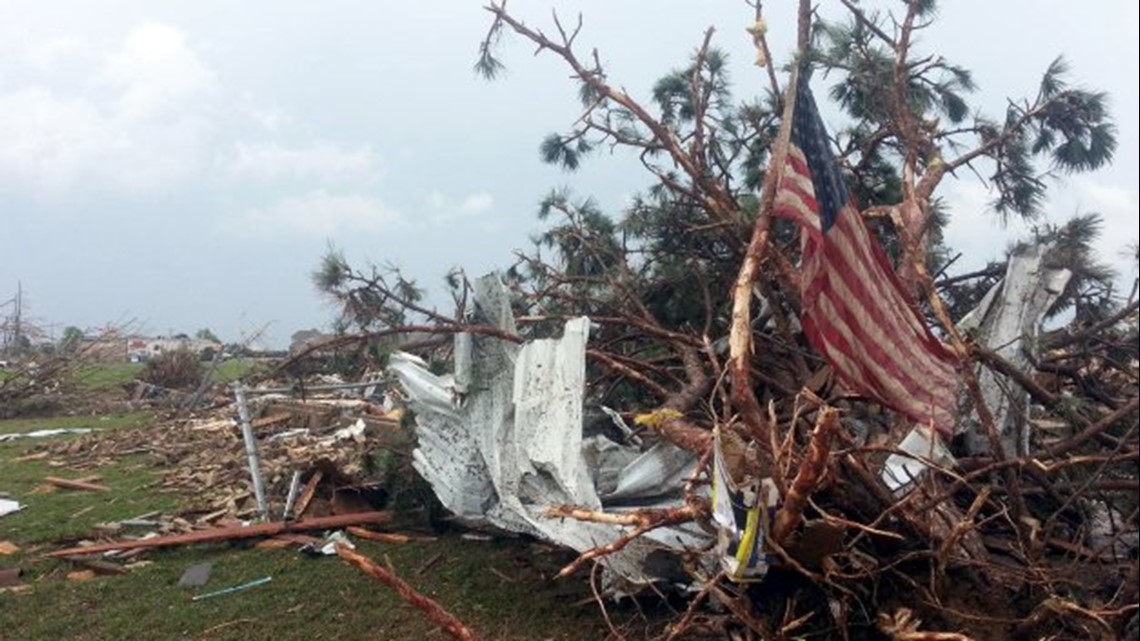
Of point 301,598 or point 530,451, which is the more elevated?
point 530,451

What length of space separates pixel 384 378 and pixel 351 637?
10.3ft

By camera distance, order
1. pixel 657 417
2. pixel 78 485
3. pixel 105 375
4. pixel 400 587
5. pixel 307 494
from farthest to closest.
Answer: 1. pixel 105 375
2. pixel 78 485
3. pixel 307 494
4. pixel 657 417
5. pixel 400 587

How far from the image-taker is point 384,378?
7984mm

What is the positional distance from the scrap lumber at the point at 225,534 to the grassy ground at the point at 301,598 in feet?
0.24

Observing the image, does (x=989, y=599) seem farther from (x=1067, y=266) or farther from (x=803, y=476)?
(x=1067, y=266)

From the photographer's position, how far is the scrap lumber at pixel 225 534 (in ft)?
22.0

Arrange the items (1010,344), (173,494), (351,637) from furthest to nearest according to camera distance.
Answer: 1. (173,494)
2. (351,637)
3. (1010,344)

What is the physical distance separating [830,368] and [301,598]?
3.05 m

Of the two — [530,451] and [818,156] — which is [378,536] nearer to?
[530,451]

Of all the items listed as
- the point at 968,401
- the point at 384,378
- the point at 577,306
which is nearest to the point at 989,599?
the point at 968,401

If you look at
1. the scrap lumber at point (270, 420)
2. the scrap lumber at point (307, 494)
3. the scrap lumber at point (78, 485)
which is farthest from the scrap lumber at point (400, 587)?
the scrap lumber at point (270, 420)

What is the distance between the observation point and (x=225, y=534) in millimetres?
6789

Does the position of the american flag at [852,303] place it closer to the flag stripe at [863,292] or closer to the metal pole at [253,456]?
the flag stripe at [863,292]

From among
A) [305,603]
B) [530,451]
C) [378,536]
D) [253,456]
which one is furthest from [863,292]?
[253,456]
